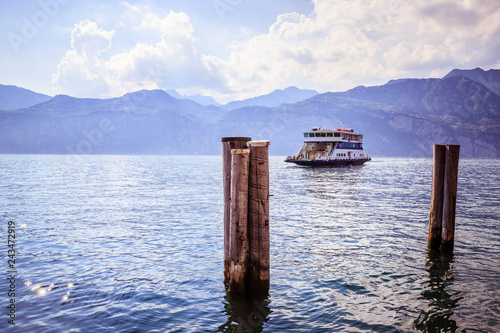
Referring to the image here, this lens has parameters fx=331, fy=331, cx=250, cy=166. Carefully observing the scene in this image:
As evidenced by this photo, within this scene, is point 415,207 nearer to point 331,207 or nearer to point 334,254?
point 331,207

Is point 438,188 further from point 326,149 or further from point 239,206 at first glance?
point 326,149

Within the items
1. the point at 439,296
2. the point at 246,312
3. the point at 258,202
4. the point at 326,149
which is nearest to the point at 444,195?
the point at 439,296

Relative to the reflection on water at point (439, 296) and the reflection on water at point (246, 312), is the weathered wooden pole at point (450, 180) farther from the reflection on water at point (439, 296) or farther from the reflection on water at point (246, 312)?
the reflection on water at point (246, 312)

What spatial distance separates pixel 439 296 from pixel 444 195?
367 cm

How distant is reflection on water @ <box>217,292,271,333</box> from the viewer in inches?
265

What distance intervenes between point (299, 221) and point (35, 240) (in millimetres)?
12354

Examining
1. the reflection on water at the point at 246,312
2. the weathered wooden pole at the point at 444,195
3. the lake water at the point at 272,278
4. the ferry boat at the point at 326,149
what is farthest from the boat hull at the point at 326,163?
the reflection on water at the point at 246,312

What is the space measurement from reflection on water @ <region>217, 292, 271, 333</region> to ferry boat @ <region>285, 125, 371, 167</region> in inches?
2608

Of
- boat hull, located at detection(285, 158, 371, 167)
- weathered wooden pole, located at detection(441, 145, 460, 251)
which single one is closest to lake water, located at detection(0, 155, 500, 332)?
weathered wooden pole, located at detection(441, 145, 460, 251)

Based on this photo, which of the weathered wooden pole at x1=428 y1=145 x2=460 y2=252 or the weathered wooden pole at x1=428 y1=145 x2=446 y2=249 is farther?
the weathered wooden pole at x1=428 y1=145 x2=446 y2=249

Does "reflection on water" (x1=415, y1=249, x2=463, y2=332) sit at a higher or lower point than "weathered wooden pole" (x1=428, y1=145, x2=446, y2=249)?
lower

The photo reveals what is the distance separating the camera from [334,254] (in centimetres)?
1180

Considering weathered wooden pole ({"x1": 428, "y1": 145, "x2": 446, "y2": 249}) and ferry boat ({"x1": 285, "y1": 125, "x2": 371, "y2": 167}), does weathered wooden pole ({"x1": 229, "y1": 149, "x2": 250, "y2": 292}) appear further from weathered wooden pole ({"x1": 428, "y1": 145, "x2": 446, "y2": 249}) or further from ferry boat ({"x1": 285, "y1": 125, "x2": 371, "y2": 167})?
ferry boat ({"x1": 285, "y1": 125, "x2": 371, "y2": 167})

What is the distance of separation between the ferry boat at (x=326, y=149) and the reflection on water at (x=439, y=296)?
205 feet
